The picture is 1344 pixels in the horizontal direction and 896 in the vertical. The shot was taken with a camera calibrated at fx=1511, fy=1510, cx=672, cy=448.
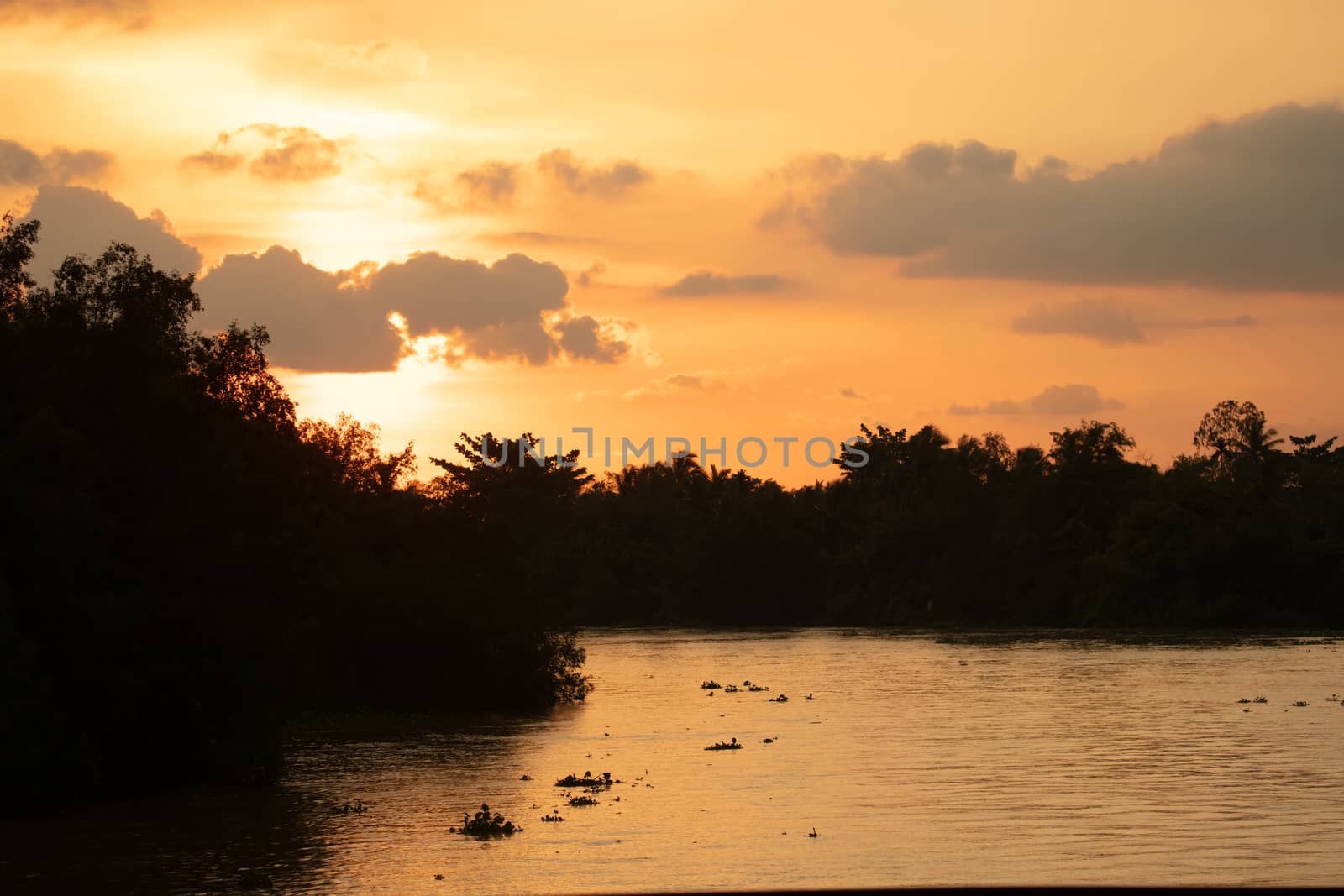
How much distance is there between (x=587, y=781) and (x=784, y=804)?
547 centimetres

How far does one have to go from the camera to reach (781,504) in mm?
158375

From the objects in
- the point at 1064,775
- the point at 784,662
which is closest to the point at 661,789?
the point at 1064,775

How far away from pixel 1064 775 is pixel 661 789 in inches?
367

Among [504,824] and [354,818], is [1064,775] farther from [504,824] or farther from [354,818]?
[354,818]

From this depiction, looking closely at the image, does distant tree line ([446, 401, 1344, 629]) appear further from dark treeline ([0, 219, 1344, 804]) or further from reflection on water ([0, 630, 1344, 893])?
reflection on water ([0, 630, 1344, 893])

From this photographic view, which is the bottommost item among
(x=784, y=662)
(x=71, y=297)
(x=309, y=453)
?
(x=784, y=662)

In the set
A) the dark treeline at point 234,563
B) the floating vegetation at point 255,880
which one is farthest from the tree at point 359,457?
the floating vegetation at point 255,880

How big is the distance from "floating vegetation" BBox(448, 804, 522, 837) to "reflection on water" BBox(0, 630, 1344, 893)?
364 mm

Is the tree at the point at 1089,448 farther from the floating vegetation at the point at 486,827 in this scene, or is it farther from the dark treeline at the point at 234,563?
the floating vegetation at the point at 486,827

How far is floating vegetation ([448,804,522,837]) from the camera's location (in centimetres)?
2781

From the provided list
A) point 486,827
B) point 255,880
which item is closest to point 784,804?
point 486,827

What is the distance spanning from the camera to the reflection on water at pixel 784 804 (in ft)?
79.0

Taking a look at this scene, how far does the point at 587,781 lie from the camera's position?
3459 cm

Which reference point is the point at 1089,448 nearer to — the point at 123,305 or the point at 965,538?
the point at 965,538
